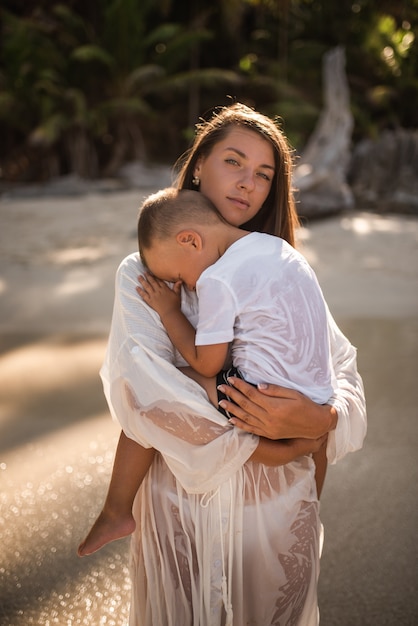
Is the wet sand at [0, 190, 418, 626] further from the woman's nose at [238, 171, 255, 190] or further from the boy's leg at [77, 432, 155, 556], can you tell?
the woman's nose at [238, 171, 255, 190]

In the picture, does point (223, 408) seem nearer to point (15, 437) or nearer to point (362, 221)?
point (15, 437)

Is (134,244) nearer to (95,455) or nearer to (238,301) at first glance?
(95,455)

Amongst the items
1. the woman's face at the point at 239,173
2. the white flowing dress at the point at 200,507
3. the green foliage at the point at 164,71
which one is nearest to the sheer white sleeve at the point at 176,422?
the white flowing dress at the point at 200,507

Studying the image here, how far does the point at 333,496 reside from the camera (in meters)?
2.47

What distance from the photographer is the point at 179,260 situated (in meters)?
1.59

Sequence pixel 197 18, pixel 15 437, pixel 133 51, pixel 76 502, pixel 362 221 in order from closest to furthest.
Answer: pixel 76 502, pixel 15 437, pixel 362 221, pixel 133 51, pixel 197 18

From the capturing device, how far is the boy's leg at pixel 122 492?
150 centimetres

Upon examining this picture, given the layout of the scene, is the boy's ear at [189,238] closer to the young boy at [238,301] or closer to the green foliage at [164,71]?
the young boy at [238,301]

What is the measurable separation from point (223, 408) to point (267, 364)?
149mm

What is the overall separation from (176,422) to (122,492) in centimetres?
26

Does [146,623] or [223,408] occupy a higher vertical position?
[223,408]

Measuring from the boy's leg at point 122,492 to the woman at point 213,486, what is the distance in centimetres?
3

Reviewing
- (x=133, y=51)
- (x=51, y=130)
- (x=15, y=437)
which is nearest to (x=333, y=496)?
(x=15, y=437)

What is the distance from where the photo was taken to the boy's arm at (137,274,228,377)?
1450 mm
